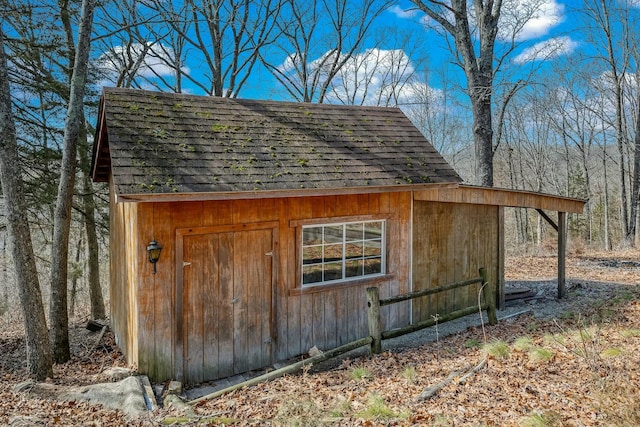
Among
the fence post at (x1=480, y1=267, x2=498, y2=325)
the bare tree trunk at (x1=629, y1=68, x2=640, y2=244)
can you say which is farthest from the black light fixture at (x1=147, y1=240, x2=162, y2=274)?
the bare tree trunk at (x1=629, y1=68, x2=640, y2=244)

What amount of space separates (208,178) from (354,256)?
9.87ft

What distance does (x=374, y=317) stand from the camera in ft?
21.5

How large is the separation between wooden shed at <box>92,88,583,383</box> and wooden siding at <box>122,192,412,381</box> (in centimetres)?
2

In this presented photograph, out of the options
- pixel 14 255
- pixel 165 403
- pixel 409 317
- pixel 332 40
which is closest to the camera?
pixel 165 403

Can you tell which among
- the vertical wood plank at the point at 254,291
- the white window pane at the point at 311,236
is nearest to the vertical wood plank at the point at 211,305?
the vertical wood plank at the point at 254,291

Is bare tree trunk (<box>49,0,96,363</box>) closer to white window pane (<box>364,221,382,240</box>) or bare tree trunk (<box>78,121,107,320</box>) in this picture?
bare tree trunk (<box>78,121,107,320</box>)

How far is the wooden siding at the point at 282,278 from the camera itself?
6035mm

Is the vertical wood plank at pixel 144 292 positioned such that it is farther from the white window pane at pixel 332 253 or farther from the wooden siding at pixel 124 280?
the white window pane at pixel 332 253

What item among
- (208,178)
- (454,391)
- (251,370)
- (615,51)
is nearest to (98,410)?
(251,370)

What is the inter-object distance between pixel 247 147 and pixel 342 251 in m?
2.42

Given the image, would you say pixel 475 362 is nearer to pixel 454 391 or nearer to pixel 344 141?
pixel 454 391

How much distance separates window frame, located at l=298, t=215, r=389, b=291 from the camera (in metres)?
7.20

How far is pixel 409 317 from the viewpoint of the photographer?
8.48m

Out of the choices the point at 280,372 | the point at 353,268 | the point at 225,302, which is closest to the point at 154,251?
the point at 225,302
